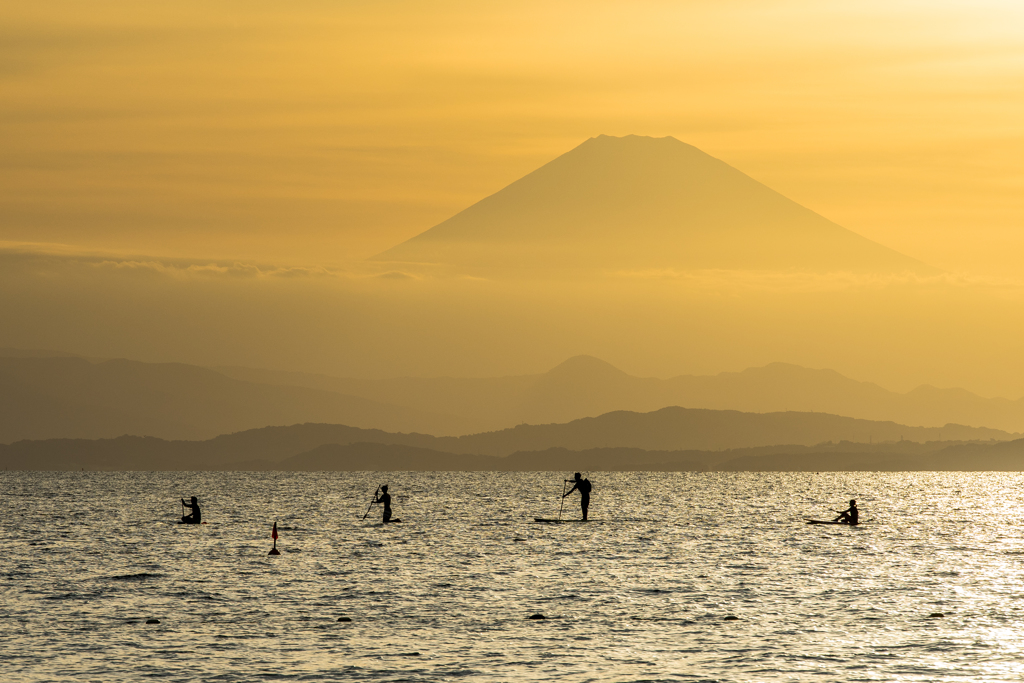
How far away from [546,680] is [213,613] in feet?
47.5

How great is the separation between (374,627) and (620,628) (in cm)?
717

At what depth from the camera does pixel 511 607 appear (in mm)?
39344

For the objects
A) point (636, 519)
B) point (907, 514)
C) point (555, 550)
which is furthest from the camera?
point (907, 514)

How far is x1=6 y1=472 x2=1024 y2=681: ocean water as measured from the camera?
94.1ft

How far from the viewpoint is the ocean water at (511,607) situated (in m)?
28.7

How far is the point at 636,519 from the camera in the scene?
98.7m

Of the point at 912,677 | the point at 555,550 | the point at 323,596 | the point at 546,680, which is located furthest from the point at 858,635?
the point at 555,550

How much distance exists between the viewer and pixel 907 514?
11581 cm

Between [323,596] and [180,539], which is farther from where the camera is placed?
[180,539]

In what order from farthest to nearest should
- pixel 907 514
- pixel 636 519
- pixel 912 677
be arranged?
pixel 907 514, pixel 636 519, pixel 912 677

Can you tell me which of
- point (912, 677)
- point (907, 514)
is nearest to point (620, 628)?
point (912, 677)

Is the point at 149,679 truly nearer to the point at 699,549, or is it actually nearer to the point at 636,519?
the point at 699,549

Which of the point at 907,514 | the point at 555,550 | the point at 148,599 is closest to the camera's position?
the point at 148,599

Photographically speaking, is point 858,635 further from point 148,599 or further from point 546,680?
point 148,599
